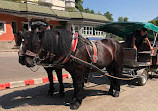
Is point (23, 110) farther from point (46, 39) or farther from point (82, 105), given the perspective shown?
point (46, 39)

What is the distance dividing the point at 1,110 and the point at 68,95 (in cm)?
186

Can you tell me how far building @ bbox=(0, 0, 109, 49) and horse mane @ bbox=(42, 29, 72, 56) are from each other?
33.0ft

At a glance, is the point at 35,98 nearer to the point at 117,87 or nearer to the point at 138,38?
the point at 117,87

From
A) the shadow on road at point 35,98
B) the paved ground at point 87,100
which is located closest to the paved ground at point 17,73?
the paved ground at point 87,100

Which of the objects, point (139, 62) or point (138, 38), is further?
point (138, 38)

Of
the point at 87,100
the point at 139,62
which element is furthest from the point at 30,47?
the point at 139,62

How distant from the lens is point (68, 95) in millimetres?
4270

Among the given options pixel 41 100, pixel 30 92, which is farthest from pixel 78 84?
pixel 30 92

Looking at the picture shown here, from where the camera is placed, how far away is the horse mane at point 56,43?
9.91 feet

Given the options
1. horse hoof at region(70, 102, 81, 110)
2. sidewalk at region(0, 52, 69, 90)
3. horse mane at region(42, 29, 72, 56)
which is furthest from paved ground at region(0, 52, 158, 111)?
horse mane at region(42, 29, 72, 56)

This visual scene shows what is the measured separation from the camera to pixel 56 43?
3.12 metres

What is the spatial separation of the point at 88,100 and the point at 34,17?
17798 millimetres

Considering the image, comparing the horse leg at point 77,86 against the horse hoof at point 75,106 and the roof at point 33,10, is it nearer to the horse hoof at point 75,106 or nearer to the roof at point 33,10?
the horse hoof at point 75,106

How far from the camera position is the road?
3.39 m
